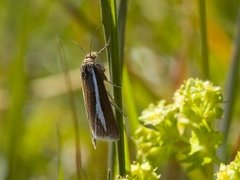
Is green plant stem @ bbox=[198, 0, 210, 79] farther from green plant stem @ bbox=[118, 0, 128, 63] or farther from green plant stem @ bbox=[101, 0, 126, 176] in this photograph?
green plant stem @ bbox=[101, 0, 126, 176]

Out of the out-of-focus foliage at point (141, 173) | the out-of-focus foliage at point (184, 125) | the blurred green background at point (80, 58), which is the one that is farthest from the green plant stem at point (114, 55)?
the blurred green background at point (80, 58)

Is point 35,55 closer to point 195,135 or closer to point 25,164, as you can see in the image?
point 25,164

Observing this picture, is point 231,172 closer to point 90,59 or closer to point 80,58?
point 90,59

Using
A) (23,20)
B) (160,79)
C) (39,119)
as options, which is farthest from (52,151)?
(23,20)

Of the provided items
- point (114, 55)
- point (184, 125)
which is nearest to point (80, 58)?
point (184, 125)

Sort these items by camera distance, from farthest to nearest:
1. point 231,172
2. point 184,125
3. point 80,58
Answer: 1. point 80,58
2. point 184,125
3. point 231,172

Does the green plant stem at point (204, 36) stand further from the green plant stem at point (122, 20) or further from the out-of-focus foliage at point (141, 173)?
the out-of-focus foliage at point (141, 173)

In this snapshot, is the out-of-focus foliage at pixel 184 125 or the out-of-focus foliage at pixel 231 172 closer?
the out-of-focus foliage at pixel 231 172
